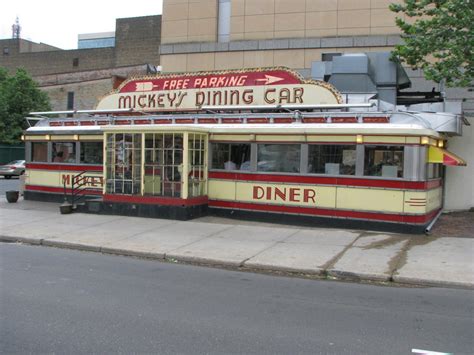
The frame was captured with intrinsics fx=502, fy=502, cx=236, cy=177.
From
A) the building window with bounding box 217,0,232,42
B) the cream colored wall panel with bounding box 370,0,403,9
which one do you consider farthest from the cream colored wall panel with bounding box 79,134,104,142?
the cream colored wall panel with bounding box 370,0,403,9

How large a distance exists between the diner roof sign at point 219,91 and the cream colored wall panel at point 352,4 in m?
10.9

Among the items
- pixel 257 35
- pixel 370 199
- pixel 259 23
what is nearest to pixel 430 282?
pixel 370 199

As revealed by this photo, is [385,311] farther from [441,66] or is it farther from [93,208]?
[93,208]

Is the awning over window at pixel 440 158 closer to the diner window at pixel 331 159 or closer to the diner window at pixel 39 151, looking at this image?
the diner window at pixel 331 159

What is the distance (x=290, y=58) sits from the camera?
996 inches

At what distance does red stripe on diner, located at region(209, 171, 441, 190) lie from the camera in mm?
12294

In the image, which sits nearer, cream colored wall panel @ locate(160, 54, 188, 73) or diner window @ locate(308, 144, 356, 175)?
diner window @ locate(308, 144, 356, 175)

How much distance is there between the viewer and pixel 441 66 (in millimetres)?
13008

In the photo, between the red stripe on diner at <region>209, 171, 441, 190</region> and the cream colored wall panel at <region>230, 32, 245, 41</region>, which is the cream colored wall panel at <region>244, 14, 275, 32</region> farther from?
the red stripe on diner at <region>209, 171, 441, 190</region>

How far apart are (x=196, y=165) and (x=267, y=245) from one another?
4670 millimetres

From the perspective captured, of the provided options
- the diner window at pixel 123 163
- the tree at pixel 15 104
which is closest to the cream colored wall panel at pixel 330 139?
the diner window at pixel 123 163

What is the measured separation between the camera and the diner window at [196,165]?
47.3ft

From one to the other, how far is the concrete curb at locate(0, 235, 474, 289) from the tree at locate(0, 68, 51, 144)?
3282 cm

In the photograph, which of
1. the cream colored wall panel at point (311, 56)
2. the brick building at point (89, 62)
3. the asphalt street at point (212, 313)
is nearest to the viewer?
the asphalt street at point (212, 313)
